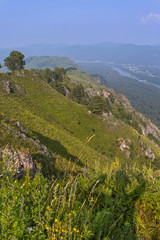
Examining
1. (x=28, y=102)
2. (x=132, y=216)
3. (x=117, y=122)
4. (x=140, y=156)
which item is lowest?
(x=140, y=156)

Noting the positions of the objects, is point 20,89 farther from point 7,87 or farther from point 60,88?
point 60,88

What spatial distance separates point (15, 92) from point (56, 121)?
53.7 ft

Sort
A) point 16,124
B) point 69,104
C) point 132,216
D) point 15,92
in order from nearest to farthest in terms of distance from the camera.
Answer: point 132,216, point 16,124, point 15,92, point 69,104

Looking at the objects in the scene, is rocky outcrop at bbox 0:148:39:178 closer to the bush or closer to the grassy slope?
the grassy slope

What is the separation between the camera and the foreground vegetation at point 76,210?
297 centimetres

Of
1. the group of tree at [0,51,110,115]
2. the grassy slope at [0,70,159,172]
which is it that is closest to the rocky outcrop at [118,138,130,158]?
the grassy slope at [0,70,159,172]

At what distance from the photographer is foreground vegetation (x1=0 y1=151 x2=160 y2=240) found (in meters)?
2.97

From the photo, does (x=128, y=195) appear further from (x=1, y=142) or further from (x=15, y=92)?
(x=15, y=92)

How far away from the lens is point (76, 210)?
12.4 feet

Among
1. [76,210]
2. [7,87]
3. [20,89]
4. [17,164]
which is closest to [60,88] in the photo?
[20,89]

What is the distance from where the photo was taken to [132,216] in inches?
173

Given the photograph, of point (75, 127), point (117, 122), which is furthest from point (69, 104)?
point (117, 122)

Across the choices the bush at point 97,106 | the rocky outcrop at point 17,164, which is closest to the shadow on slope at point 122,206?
the rocky outcrop at point 17,164

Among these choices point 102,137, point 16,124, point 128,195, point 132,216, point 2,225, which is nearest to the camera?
point 2,225
